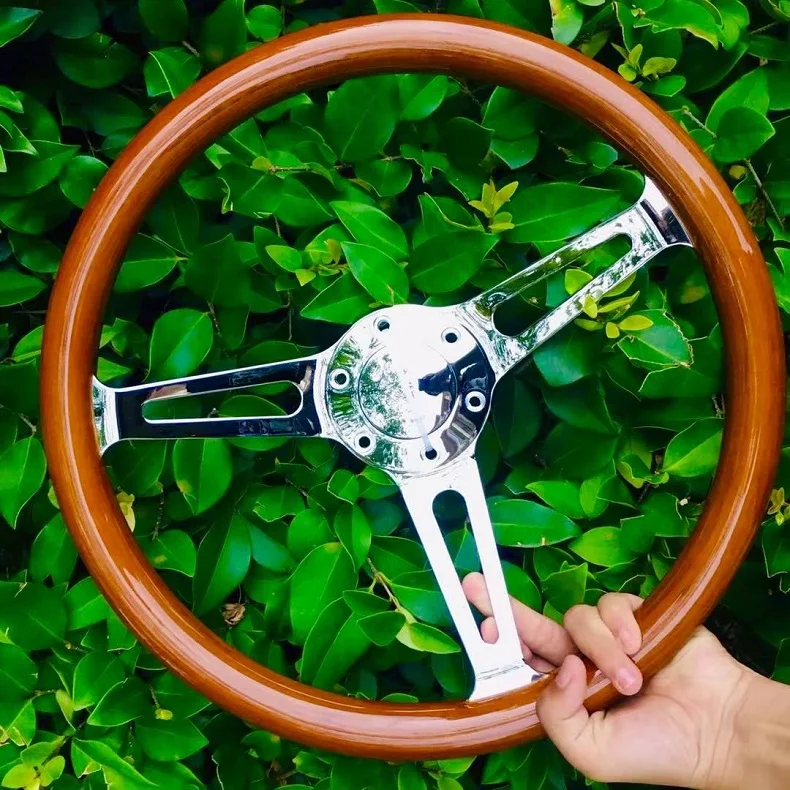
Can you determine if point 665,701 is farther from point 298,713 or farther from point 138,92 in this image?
point 138,92

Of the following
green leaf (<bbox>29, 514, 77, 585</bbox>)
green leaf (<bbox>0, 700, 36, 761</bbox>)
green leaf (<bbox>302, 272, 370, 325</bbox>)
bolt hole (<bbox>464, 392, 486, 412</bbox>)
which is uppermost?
green leaf (<bbox>302, 272, 370, 325</bbox>)

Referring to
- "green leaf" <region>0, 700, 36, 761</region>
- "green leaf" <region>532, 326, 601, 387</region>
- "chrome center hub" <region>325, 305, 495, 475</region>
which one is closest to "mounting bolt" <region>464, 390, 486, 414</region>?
"chrome center hub" <region>325, 305, 495, 475</region>

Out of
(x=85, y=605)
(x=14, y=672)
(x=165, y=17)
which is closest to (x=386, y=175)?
(x=165, y=17)

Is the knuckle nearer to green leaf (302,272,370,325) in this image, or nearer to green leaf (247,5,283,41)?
green leaf (302,272,370,325)

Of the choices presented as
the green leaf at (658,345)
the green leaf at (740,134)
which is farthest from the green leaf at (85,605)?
the green leaf at (740,134)

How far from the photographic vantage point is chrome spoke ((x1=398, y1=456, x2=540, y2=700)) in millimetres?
726

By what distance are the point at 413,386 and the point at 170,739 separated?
0.54 m

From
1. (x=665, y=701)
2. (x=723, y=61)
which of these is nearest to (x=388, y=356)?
(x=665, y=701)

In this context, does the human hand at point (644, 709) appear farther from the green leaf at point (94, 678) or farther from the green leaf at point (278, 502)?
the green leaf at point (94, 678)

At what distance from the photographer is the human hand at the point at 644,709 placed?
0.71 meters

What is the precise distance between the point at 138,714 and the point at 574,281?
27.6 inches

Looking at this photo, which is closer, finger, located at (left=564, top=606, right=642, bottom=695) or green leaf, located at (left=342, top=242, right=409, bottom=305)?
finger, located at (left=564, top=606, right=642, bottom=695)

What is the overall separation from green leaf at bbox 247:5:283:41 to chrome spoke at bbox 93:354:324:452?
0.42 meters

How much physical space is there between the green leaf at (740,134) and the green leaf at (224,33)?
55 cm
